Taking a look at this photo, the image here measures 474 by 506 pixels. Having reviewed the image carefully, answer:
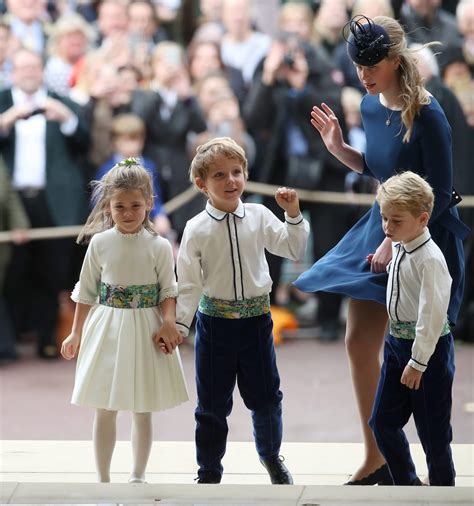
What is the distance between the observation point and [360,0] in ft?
26.4

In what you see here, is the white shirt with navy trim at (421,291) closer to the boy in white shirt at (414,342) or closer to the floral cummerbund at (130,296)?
the boy in white shirt at (414,342)

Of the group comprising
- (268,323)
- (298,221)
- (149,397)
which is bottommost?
(149,397)

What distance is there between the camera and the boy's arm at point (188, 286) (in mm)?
3525

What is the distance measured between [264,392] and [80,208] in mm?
4324

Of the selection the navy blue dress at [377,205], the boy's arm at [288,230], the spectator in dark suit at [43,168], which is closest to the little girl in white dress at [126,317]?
the boy's arm at [288,230]

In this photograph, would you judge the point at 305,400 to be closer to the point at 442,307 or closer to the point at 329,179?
the point at 329,179

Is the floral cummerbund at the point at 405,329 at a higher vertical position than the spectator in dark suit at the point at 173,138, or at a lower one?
lower

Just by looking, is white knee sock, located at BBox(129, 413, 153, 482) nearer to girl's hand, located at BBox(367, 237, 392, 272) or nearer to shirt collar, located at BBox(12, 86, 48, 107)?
girl's hand, located at BBox(367, 237, 392, 272)

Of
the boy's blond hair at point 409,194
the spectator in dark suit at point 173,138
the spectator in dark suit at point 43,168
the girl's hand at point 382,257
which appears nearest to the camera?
the boy's blond hair at point 409,194

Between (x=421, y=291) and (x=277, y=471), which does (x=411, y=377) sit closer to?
(x=421, y=291)

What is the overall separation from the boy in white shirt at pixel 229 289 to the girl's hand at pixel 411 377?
0.45m

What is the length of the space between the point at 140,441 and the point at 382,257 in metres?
0.95

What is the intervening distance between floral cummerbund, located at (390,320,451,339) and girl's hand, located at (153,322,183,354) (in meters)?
0.64

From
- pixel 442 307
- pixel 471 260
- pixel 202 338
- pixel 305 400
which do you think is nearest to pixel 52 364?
pixel 305 400
